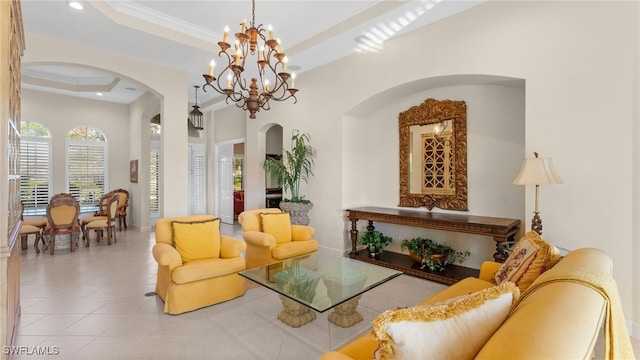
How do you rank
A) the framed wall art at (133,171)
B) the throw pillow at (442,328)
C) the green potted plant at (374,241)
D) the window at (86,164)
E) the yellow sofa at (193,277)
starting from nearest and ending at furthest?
the throw pillow at (442,328)
the yellow sofa at (193,277)
the green potted plant at (374,241)
the window at (86,164)
the framed wall art at (133,171)

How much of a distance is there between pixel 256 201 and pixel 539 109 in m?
5.46

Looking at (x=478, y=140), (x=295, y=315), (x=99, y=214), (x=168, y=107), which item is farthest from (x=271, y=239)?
(x=99, y=214)

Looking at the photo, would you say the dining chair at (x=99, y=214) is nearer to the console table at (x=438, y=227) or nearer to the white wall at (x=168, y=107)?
the white wall at (x=168, y=107)

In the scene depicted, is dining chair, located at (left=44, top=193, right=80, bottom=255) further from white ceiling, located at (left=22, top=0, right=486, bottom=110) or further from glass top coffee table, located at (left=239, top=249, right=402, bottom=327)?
glass top coffee table, located at (left=239, top=249, right=402, bottom=327)

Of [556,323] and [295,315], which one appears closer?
[556,323]

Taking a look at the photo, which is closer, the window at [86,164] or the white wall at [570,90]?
the white wall at [570,90]

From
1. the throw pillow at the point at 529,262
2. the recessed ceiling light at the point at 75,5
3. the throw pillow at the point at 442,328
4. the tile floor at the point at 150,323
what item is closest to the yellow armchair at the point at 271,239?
the tile floor at the point at 150,323

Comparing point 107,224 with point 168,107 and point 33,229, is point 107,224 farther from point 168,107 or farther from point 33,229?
point 168,107

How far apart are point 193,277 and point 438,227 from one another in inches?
112

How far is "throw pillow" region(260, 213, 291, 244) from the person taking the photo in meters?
4.10

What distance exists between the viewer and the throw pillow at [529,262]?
1833 mm

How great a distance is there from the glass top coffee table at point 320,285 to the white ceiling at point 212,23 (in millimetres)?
3088

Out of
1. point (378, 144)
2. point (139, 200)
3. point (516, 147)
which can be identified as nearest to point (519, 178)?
point (516, 147)

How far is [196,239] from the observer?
327cm
